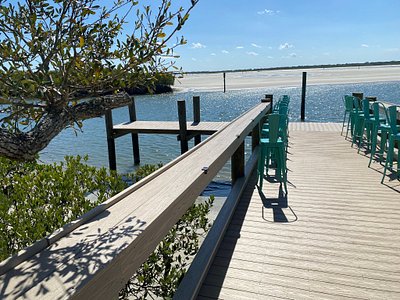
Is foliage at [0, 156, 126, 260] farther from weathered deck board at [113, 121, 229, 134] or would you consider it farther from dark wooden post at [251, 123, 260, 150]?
weathered deck board at [113, 121, 229, 134]

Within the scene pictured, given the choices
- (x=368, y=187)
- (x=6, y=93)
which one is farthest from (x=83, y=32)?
(x=368, y=187)

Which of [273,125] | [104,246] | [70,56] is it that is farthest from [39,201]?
[273,125]

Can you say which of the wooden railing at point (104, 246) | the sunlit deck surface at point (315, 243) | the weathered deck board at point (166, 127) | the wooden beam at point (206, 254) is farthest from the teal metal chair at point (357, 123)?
the wooden railing at point (104, 246)

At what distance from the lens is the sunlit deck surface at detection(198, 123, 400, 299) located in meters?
2.27

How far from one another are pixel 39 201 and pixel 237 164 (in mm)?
2311

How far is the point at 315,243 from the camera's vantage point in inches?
112

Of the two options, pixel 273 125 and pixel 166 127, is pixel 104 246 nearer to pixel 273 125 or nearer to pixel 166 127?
pixel 273 125

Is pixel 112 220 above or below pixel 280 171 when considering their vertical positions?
above

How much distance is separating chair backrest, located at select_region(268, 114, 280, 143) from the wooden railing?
200 centimetres

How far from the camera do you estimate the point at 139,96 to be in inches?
1576

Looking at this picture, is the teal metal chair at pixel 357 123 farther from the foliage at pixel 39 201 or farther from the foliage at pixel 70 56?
the foliage at pixel 70 56

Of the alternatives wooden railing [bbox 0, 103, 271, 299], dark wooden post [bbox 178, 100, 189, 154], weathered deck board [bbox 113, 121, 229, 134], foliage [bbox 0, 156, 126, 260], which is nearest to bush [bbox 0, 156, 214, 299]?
foliage [bbox 0, 156, 126, 260]

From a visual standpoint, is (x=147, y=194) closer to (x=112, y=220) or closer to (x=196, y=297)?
(x=112, y=220)

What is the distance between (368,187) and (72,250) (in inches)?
153
